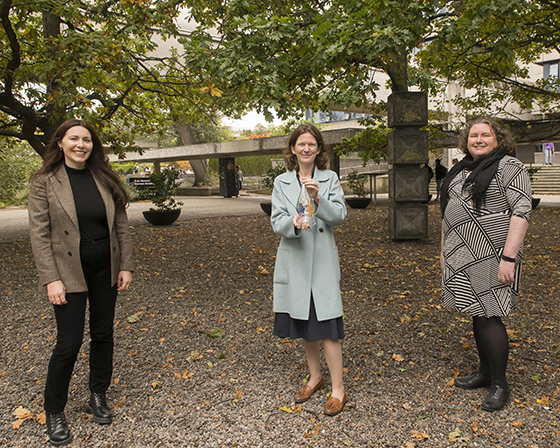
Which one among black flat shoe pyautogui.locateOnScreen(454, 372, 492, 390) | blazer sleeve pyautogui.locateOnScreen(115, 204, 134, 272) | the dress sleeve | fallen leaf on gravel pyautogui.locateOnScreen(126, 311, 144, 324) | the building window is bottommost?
black flat shoe pyautogui.locateOnScreen(454, 372, 492, 390)

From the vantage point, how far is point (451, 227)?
3078mm

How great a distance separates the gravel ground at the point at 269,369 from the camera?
2.80 meters

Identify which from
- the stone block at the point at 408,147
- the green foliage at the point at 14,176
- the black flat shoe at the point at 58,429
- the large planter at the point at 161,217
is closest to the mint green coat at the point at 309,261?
the black flat shoe at the point at 58,429

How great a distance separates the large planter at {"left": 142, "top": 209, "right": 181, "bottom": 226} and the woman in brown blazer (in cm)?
Result: 990

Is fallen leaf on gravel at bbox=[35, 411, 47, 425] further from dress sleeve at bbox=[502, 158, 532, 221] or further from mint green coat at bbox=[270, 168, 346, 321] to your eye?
dress sleeve at bbox=[502, 158, 532, 221]

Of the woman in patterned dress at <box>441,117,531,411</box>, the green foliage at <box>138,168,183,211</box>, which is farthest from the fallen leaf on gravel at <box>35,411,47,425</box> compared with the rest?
the green foliage at <box>138,168,183,211</box>

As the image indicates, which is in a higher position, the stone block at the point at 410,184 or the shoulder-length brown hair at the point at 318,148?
the shoulder-length brown hair at the point at 318,148

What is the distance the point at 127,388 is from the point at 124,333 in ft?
3.95

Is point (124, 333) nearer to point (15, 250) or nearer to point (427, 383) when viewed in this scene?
point (427, 383)

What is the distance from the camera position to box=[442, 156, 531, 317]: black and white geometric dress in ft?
9.20

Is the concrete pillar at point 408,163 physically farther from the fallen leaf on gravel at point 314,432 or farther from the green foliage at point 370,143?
the fallen leaf on gravel at point 314,432

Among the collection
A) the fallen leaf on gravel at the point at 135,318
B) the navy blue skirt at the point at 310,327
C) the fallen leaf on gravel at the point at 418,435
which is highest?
the navy blue skirt at the point at 310,327

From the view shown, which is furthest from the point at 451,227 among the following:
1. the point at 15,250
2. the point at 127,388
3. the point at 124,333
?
the point at 15,250

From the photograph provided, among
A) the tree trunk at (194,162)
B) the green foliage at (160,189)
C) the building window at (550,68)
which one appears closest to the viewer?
the green foliage at (160,189)
